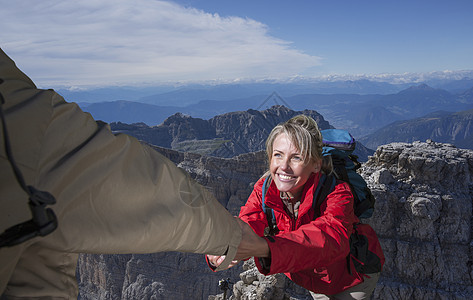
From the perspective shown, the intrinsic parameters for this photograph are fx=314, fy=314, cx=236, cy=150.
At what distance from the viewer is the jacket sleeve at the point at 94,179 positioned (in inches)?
54.4

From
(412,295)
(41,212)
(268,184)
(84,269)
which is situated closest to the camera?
(41,212)

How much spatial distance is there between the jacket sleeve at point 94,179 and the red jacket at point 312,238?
1082 mm

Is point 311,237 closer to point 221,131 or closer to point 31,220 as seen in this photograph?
point 31,220

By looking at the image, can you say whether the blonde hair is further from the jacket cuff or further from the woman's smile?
the jacket cuff

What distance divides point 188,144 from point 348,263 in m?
150

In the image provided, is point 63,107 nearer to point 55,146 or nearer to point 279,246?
point 55,146

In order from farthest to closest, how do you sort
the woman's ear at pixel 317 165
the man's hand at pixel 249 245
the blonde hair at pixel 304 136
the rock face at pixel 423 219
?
the rock face at pixel 423 219 → the woman's ear at pixel 317 165 → the blonde hair at pixel 304 136 → the man's hand at pixel 249 245

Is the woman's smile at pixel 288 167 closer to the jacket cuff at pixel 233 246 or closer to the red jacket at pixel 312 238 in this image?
the red jacket at pixel 312 238

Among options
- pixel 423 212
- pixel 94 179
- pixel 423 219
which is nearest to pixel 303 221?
pixel 94 179

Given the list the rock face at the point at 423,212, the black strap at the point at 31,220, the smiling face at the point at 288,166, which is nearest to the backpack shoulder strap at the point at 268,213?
the smiling face at the point at 288,166

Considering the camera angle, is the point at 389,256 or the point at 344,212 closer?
the point at 344,212

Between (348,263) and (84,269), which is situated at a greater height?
(348,263)

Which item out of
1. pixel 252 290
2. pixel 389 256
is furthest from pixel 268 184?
pixel 389 256

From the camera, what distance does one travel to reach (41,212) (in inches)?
50.3
